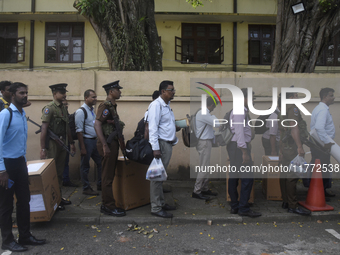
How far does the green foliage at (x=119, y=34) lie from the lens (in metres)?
7.21

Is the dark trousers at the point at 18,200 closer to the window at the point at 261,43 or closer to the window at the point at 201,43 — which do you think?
the window at the point at 201,43

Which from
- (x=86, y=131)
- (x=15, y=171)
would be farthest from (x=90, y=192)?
(x=15, y=171)

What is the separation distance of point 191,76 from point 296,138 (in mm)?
2938

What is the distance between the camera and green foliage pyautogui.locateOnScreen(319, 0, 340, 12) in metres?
7.52

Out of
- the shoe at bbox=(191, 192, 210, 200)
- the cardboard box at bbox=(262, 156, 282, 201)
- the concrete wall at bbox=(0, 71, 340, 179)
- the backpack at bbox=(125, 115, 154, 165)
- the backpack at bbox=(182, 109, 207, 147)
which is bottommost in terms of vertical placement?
the shoe at bbox=(191, 192, 210, 200)

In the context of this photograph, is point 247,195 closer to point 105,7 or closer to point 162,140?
point 162,140

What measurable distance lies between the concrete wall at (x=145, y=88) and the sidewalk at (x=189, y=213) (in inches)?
54.1

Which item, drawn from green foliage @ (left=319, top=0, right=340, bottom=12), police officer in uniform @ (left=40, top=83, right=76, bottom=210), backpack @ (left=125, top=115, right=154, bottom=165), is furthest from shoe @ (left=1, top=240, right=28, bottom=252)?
green foliage @ (left=319, top=0, right=340, bottom=12)

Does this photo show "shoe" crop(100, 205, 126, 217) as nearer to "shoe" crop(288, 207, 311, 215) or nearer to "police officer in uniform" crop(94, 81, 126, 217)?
"police officer in uniform" crop(94, 81, 126, 217)

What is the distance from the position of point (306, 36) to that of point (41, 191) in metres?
7.46

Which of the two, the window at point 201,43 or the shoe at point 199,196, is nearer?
the shoe at point 199,196

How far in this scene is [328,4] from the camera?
7559mm

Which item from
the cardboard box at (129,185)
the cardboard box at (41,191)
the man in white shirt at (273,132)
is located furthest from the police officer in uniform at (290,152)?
the cardboard box at (41,191)

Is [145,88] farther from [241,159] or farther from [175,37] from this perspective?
[175,37]
